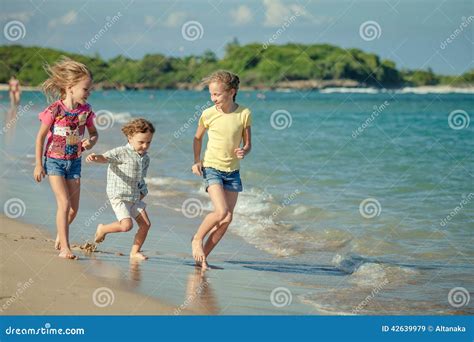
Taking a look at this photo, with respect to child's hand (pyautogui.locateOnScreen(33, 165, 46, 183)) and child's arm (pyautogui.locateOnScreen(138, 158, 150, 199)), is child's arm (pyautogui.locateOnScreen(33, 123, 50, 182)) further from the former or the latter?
child's arm (pyautogui.locateOnScreen(138, 158, 150, 199))

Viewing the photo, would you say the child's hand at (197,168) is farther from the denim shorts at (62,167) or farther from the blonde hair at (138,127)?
the denim shorts at (62,167)

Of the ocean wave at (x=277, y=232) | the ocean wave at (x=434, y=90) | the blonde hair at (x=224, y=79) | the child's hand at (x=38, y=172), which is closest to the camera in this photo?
the child's hand at (x=38, y=172)

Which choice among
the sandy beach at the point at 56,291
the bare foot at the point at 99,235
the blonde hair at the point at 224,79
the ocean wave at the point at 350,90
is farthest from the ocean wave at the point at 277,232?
the ocean wave at the point at 350,90

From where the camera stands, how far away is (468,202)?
1075 centimetres

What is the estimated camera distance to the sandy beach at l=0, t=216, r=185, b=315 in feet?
18.3

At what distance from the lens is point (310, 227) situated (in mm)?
9406

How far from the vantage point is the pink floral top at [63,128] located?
6.83 metres

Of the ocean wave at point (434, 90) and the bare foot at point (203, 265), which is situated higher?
the ocean wave at point (434, 90)

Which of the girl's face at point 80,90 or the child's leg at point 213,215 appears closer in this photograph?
the girl's face at point 80,90

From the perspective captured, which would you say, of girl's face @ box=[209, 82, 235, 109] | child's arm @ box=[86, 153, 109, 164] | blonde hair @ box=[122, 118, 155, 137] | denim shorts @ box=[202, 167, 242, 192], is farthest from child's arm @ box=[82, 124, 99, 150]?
girl's face @ box=[209, 82, 235, 109]

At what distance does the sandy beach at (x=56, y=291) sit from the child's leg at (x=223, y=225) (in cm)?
114

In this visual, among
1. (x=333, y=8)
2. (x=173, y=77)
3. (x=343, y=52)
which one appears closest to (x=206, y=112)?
(x=333, y=8)

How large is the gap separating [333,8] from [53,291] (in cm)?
2958
